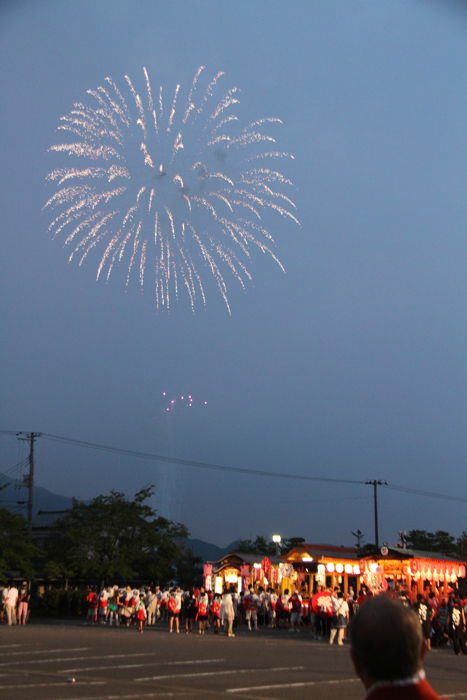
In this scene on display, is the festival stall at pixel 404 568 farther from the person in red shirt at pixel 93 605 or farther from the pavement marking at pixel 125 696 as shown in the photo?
the pavement marking at pixel 125 696

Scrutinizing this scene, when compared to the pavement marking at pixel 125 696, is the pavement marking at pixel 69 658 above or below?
below

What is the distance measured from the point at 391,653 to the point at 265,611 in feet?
106

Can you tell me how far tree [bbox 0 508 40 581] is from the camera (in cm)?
3628

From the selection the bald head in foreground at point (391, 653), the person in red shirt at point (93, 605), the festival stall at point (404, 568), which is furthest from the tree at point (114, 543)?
the bald head in foreground at point (391, 653)

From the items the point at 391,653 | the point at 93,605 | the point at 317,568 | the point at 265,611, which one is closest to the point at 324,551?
the point at 317,568

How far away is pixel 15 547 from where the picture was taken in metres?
37.1

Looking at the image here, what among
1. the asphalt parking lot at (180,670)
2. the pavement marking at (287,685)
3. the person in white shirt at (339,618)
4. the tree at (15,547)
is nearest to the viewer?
the asphalt parking lot at (180,670)

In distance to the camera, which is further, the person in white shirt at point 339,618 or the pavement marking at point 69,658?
the person in white shirt at point 339,618

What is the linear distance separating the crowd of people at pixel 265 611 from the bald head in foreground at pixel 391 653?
757 inches

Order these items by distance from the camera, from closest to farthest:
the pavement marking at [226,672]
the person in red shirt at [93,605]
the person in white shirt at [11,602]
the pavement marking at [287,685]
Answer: the pavement marking at [287,685], the pavement marking at [226,672], the person in white shirt at [11,602], the person in red shirt at [93,605]

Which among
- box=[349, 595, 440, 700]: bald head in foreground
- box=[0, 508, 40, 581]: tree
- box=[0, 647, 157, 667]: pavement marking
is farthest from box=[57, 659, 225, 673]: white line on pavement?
box=[0, 508, 40, 581]: tree

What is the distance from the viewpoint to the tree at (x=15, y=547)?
36281 mm

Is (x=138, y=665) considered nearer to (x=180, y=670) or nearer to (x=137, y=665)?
(x=137, y=665)

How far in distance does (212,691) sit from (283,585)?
96.3ft
